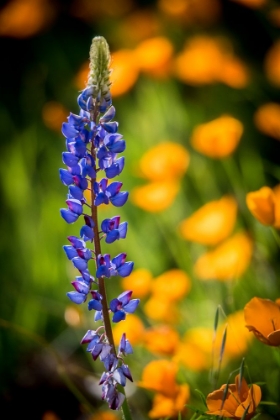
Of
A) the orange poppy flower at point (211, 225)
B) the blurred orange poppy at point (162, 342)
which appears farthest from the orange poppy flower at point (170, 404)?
the orange poppy flower at point (211, 225)

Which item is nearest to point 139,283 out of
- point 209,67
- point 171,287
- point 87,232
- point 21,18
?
point 171,287

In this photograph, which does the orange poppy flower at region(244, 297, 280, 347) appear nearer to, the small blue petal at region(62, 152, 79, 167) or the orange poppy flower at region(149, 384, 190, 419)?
the orange poppy flower at region(149, 384, 190, 419)

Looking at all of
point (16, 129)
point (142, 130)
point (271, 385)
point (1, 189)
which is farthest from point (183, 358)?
point (16, 129)

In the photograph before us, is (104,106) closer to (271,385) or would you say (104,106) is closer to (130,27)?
(271,385)

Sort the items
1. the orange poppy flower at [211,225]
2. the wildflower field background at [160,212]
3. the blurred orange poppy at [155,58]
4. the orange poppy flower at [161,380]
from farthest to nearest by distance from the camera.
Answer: the blurred orange poppy at [155,58], the orange poppy flower at [211,225], the wildflower field background at [160,212], the orange poppy flower at [161,380]

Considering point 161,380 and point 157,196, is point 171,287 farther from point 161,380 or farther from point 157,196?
point 161,380

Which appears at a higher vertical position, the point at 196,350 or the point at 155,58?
the point at 155,58

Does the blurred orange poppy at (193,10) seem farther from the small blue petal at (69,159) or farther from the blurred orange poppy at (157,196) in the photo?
the small blue petal at (69,159)

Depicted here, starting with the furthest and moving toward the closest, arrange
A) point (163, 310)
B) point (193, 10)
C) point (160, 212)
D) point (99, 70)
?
1. point (193, 10)
2. point (160, 212)
3. point (163, 310)
4. point (99, 70)
